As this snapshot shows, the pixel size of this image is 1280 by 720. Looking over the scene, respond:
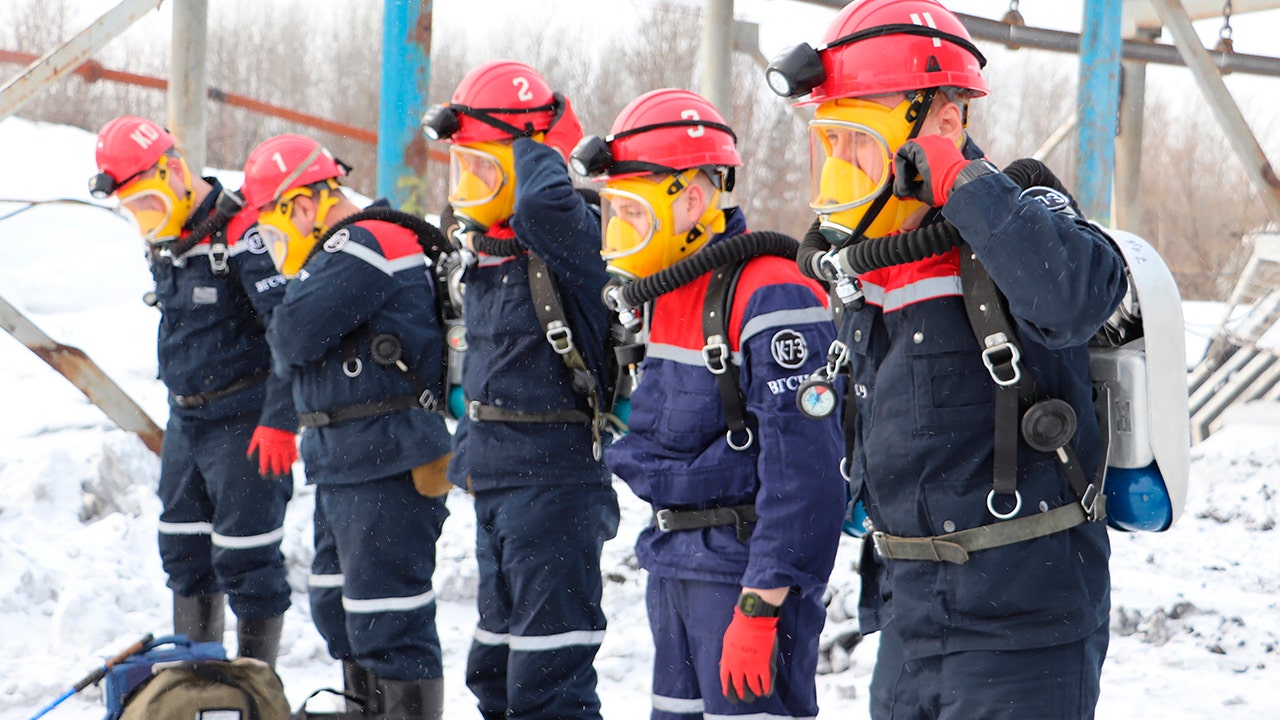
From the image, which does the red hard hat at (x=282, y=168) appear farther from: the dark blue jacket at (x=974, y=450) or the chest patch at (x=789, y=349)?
the dark blue jacket at (x=974, y=450)

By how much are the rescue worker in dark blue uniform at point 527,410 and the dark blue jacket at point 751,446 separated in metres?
0.73

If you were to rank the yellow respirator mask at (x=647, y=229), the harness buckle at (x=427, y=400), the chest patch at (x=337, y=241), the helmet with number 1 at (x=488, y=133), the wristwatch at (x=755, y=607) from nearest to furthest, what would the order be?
the wristwatch at (x=755, y=607), the yellow respirator mask at (x=647, y=229), the helmet with number 1 at (x=488, y=133), the chest patch at (x=337, y=241), the harness buckle at (x=427, y=400)

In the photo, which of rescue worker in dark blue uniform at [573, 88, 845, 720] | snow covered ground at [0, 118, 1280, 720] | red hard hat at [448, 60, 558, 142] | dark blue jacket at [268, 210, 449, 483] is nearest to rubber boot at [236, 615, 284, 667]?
snow covered ground at [0, 118, 1280, 720]

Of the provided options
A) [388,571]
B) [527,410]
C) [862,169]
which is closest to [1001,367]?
[862,169]

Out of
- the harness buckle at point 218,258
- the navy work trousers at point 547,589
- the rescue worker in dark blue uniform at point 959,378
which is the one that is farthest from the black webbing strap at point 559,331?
the harness buckle at point 218,258

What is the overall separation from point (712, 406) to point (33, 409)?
245 inches

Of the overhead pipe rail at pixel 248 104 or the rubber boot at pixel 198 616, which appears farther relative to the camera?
the overhead pipe rail at pixel 248 104

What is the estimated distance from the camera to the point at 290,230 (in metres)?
5.16

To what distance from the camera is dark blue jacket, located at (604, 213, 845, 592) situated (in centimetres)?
306

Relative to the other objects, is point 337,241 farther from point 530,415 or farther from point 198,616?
point 198,616

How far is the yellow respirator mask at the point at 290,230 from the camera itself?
5.16 meters

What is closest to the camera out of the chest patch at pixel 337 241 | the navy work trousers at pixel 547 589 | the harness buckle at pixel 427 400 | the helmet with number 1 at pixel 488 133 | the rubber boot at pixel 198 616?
the navy work trousers at pixel 547 589

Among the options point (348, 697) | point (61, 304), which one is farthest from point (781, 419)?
point (61, 304)

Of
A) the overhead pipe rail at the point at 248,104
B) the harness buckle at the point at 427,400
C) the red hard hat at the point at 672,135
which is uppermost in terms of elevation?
the overhead pipe rail at the point at 248,104
